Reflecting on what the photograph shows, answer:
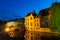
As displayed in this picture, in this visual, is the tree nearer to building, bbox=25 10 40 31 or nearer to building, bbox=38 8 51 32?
building, bbox=38 8 51 32

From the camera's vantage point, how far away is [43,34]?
58.9ft

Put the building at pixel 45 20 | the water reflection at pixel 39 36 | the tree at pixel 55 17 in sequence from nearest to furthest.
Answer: the water reflection at pixel 39 36 → the tree at pixel 55 17 → the building at pixel 45 20

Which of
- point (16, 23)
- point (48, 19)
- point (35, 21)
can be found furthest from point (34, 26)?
point (16, 23)

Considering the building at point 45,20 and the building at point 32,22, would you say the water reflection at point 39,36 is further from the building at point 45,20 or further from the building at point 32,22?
the building at point 45,20

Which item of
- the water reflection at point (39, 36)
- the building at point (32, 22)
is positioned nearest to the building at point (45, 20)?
the building at point (32, 22)

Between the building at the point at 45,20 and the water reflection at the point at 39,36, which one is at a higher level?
the building at the point at 45,20

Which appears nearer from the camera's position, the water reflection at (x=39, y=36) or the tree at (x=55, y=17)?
the water reflection at (x=39, y=36)

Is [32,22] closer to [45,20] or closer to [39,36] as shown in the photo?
[45,20]

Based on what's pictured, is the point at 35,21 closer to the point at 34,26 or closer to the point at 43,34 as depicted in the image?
the point at 34,26

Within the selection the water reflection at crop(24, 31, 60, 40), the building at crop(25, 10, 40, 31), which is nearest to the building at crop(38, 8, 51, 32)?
the building at crop(25, 10, 40, 31)

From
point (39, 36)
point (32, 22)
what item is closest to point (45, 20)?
point (32, 22)

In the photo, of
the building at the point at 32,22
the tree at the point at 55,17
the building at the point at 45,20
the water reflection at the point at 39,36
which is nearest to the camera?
the water reflection at the point at 39,36

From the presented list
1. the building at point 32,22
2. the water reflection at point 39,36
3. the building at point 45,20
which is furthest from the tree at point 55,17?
the building at point 32,22

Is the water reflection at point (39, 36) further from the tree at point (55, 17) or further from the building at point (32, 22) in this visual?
the tree at point (55, 17)
